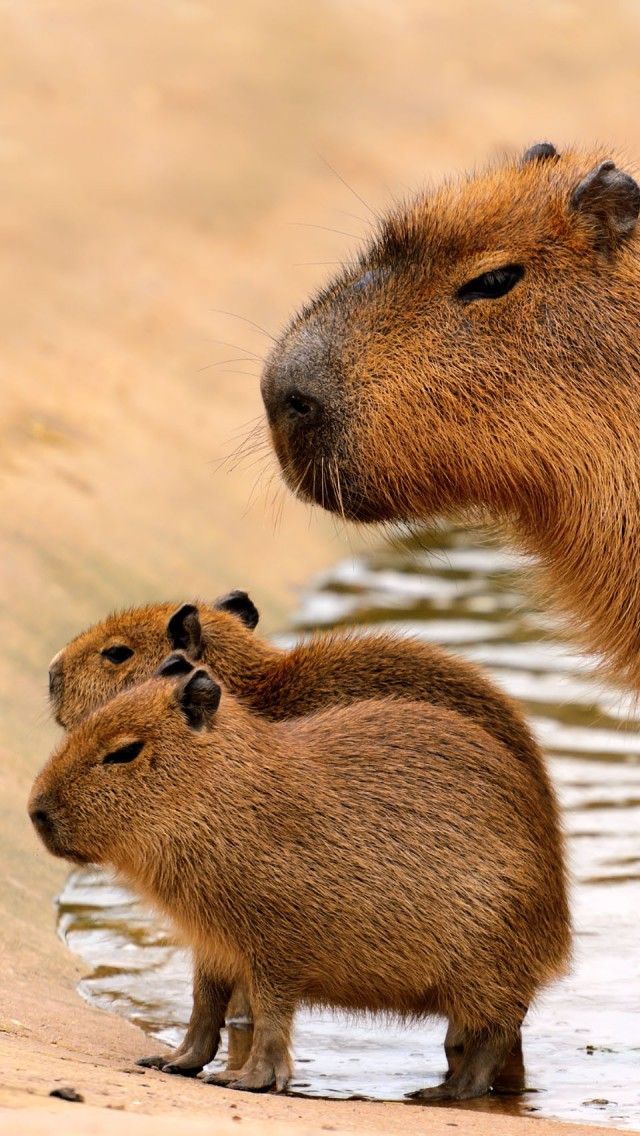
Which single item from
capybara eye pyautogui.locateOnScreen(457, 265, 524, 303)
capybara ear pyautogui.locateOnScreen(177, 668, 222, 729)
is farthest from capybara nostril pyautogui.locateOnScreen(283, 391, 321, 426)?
capybara ear pyautogui.locateOnScreen(177, 668, 222, 729)

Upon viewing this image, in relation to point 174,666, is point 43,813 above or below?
below

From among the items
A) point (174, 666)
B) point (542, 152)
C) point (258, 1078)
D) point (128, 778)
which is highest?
point (542, 152)

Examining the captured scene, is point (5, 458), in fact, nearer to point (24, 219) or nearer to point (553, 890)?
point (24, 219)

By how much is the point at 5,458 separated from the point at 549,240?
4.51 meters

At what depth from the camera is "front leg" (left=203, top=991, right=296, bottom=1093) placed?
3.95 meters

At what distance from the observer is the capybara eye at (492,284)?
165 inches

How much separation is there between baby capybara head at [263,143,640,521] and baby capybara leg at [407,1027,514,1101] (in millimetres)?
1210

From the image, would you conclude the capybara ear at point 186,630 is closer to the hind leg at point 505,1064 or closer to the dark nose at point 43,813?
the dark nose at point 43,813

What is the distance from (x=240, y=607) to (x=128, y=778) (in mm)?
1026

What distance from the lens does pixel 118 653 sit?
4770 mm

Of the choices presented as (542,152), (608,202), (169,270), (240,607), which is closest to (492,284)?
(608,202)

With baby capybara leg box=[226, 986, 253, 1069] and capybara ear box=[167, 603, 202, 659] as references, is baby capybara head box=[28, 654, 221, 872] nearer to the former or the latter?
capybara ear box=[167, 603, 202, 659]

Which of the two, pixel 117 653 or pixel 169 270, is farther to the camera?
pixel 169 270

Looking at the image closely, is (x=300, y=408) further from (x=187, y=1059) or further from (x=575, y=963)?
(x=575, y=963)
